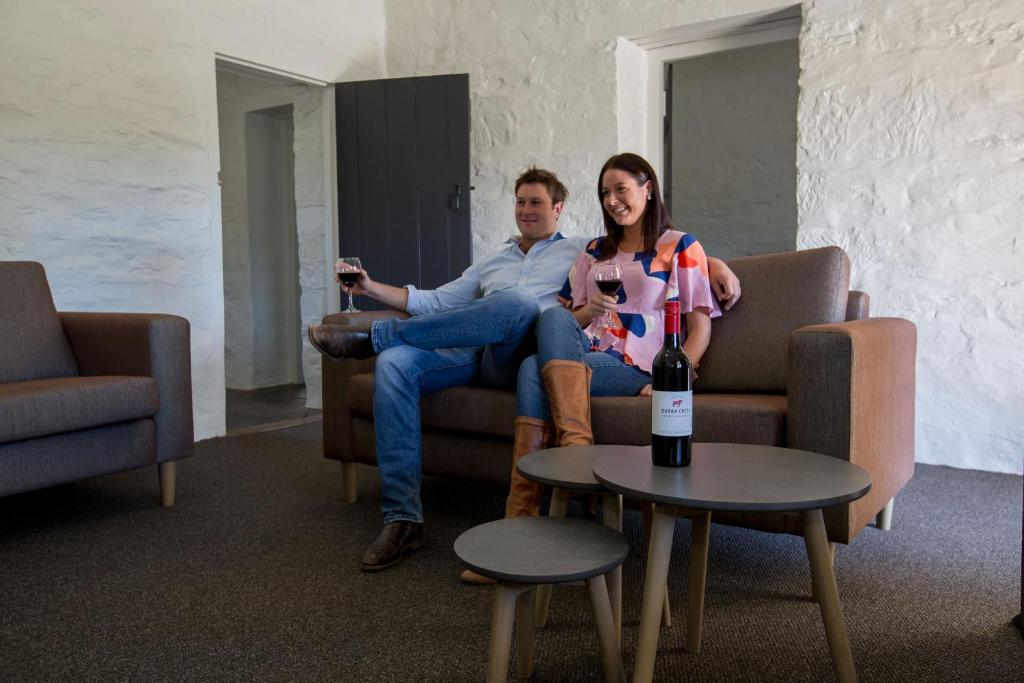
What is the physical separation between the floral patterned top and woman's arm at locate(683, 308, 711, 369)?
0.02 metres

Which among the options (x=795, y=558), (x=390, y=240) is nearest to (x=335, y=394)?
(x=795, y=558)

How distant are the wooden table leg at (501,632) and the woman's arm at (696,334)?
3.82ft

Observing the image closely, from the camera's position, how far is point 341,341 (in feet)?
7.17

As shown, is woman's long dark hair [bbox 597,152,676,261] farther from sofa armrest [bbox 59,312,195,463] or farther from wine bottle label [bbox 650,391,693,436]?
sofa armrest [bbox 59,312,195,463]

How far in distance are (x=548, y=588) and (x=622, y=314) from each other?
914 millimetres

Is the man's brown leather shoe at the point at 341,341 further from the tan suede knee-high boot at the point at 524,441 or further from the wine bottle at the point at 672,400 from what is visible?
the wine bottle at the point at 672,400

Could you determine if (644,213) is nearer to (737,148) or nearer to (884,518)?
(884,518)

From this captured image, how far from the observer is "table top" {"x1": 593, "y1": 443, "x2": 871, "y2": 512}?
109 cm

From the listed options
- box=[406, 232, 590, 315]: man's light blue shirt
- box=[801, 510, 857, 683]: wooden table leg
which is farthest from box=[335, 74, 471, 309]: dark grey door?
box=[801, 510, 857, 683]: wooden table leg

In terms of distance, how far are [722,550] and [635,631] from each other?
593 mm

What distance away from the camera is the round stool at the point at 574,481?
1333 millimetres

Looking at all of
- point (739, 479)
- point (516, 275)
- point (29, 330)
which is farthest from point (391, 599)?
point (29, 330)

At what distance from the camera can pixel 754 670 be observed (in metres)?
1.42

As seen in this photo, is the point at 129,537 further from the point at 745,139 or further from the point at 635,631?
the point at 745,139
